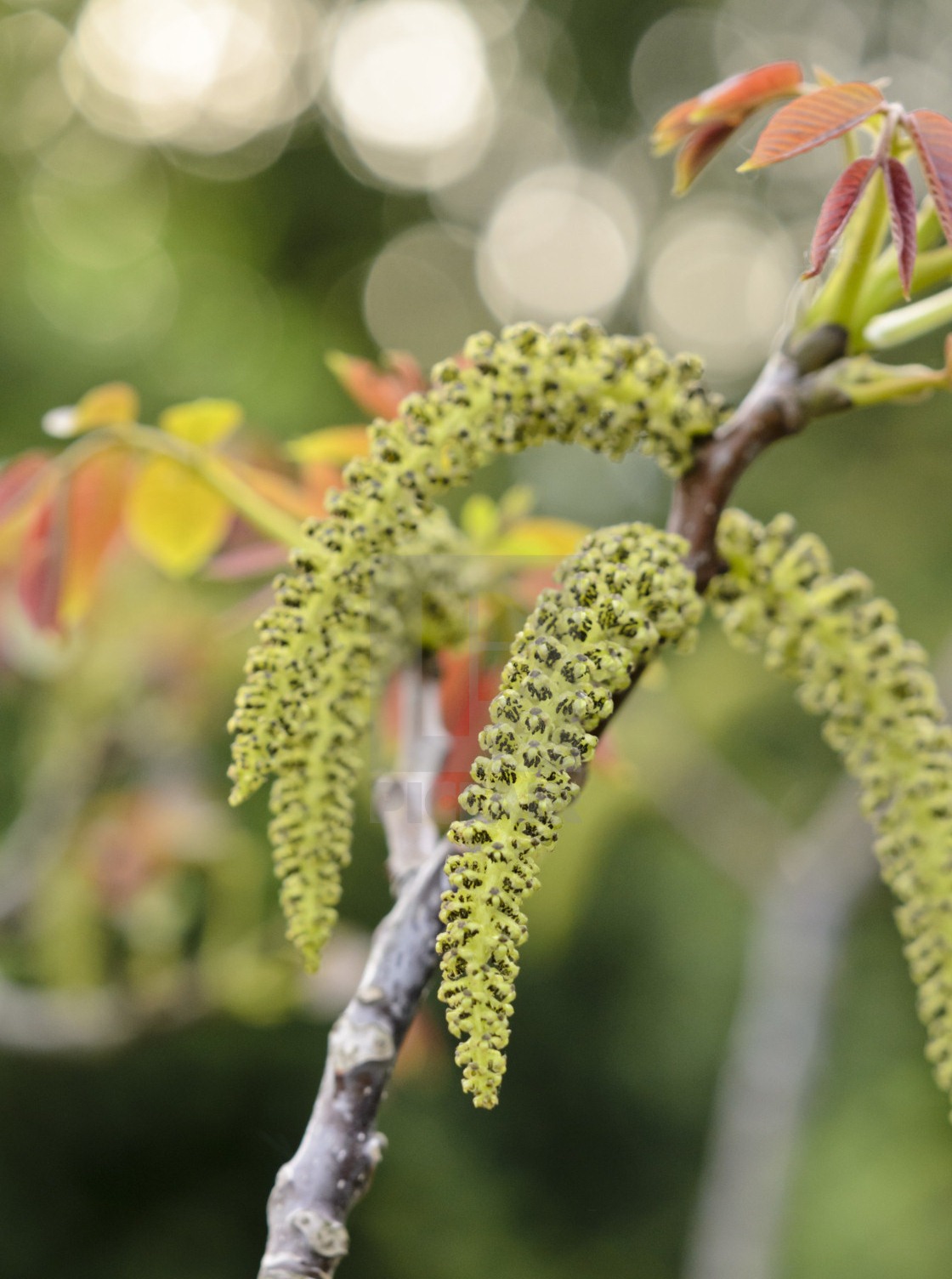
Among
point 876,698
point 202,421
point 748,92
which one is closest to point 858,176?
point 748,92

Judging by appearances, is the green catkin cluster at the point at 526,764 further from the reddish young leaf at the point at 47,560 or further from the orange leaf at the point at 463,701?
the reddish young leaf at the point at 47,560

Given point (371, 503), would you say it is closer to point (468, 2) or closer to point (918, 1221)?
point (918, 1221)

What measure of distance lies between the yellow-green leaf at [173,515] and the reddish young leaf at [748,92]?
2.05ft

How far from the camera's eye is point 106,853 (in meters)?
2.70

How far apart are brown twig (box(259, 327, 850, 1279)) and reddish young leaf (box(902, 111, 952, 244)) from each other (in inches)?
5.9

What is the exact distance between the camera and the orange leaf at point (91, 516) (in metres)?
1.16

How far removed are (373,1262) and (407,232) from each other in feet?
27.6

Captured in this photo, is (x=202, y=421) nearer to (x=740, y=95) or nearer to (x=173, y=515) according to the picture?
(x=173, y=515)

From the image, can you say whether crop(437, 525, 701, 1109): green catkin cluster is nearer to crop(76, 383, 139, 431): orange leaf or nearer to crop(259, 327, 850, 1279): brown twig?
crop(259, 327, 850, 1279): brown twig

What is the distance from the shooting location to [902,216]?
643mm

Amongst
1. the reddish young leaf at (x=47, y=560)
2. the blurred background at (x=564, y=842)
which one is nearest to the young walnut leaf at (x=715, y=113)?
the reddish young leaf at (x=47, y=560)

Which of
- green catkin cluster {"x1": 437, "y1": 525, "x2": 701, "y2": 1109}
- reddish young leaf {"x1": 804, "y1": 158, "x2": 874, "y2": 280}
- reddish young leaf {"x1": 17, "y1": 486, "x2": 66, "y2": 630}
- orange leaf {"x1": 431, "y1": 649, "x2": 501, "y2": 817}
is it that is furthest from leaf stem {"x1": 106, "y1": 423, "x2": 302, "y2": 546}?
reddish young leaf {"x1": 804, "y1": 158, "x2": 874, "y2": 280}

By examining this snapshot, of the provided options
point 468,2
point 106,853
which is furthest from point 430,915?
point 468,2

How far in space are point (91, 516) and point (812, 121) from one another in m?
0.81
